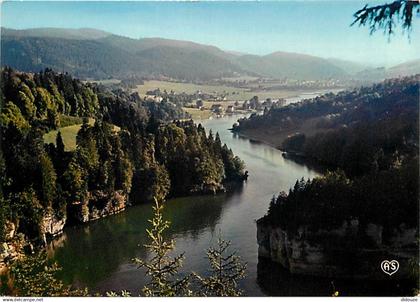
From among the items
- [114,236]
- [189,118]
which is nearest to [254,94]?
[189,118]

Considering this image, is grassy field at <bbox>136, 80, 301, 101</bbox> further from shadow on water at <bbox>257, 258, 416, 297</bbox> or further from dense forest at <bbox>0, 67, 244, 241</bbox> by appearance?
shadow on water at <bbox>257, 258, 416, 297</bbox>

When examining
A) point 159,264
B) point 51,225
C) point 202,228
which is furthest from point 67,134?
point 159,264

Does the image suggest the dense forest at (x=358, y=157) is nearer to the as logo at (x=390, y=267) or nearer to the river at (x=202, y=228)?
the river at (x=202, y=228)

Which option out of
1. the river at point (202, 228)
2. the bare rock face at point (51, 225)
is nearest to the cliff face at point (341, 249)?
the river at point (202, 228)

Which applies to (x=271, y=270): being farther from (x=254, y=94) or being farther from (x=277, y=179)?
(x=254, y=94)

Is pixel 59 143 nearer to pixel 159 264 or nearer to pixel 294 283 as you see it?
pixel 294 283

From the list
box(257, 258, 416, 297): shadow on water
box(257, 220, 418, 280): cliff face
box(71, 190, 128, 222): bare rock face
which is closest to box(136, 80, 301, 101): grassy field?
box(257, 220, 418, 280): cliff face
